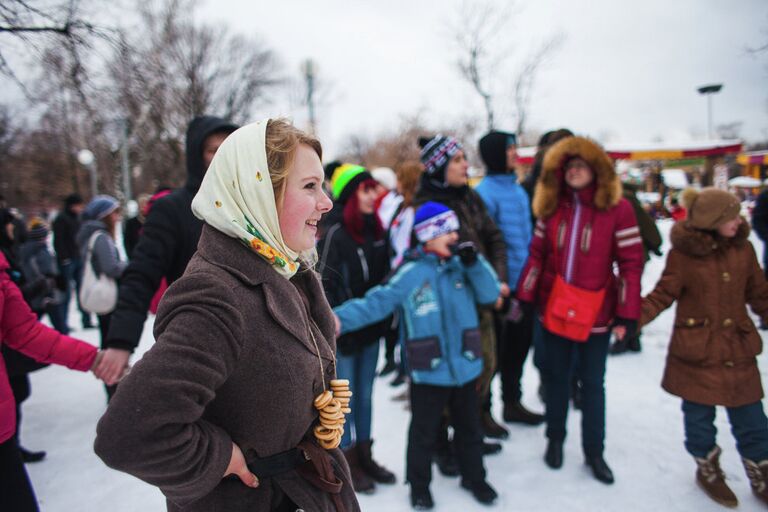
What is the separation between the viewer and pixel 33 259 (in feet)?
19.6

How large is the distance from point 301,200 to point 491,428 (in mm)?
3286

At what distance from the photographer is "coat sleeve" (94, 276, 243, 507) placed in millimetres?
952

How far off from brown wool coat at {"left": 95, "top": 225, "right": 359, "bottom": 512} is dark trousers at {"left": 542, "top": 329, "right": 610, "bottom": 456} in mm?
2382

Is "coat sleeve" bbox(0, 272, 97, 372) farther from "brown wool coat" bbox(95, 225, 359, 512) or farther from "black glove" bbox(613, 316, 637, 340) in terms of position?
"black glove" bbox(613, 316, 637, 340)

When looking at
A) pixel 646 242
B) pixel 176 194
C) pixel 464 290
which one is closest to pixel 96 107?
pixel 176 194

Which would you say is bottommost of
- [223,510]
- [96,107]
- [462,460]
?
[462,460]

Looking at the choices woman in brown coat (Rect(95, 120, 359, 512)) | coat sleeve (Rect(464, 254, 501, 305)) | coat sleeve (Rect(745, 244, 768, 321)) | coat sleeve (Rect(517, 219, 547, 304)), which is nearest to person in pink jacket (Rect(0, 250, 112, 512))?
woman in brown coat (Rect(95, 120, 359, 512))

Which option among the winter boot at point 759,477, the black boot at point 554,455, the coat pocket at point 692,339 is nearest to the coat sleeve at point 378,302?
the black boot at point 554,455

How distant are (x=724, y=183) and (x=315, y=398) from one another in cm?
1140

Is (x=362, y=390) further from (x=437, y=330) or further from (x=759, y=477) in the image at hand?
(x=759, y=477)

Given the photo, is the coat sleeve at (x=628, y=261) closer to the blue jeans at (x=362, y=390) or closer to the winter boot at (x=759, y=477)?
the winter boot at (x=759, y=477)

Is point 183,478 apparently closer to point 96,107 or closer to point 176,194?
point 176,194

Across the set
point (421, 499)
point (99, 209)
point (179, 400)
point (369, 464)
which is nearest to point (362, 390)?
point (369, 464)

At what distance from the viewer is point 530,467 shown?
344 cm
